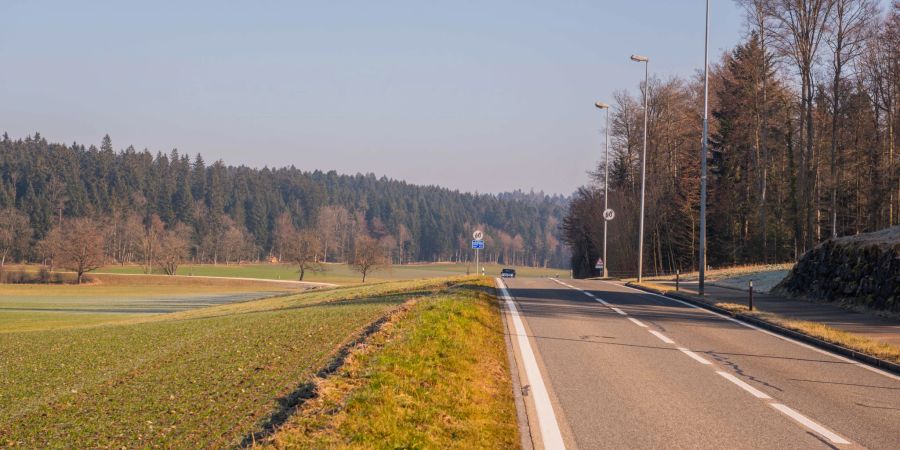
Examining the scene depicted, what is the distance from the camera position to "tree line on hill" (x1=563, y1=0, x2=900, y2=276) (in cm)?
3534

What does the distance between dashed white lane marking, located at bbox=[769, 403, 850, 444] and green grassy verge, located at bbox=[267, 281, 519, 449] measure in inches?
115

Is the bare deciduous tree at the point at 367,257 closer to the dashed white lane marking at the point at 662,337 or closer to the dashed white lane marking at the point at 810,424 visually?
the dashed white lane marking at the point at 662,337

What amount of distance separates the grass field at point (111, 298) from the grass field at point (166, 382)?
1668 centimetres

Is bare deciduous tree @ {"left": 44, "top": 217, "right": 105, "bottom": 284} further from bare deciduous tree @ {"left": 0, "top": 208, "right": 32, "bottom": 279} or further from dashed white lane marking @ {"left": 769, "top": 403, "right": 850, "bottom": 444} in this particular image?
dashed white lane marking @ {"left": 769, "top": 403, "right": 850, "bottom": 444}

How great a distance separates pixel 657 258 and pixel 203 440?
55.0 m

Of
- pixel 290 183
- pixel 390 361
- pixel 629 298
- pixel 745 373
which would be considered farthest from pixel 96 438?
pixel 290 183

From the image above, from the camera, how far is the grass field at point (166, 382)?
9.25 meters

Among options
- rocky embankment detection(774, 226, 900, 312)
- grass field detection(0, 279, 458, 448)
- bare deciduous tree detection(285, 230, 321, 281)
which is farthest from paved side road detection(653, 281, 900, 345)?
bare deciduous tree detection(285, 230, 321, 281)

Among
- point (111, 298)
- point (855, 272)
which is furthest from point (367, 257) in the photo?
point (855, 272)

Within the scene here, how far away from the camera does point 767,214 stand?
159 ft

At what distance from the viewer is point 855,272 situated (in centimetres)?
2092

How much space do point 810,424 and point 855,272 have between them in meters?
15.5

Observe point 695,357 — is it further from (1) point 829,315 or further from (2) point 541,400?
(1) point 829,315

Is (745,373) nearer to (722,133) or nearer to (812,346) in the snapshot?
(812,346)
